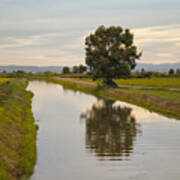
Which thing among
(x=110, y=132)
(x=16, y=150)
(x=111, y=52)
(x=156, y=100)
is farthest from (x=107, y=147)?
(x=111, y=52)

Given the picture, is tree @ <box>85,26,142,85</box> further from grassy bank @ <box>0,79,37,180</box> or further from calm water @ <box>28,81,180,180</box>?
grassy bank @ <box>0,79,37,180</box>

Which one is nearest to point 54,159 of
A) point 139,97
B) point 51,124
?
point 51,124

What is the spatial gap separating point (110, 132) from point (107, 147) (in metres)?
5.27

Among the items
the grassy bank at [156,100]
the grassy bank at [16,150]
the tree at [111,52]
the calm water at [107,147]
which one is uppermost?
the tree at [111,52]

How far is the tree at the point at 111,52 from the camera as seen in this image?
70.6 m

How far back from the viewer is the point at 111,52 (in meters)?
71.9

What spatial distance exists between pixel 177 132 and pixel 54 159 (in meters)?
12.4

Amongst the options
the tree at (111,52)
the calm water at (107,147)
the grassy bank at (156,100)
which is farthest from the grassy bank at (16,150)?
the tree at (111,52)

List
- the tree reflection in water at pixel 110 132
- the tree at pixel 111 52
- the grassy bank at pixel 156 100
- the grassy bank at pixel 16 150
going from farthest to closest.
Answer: the tree at pixel 111 52 → the grassy bank at pixel 156 100 → the tree reflection in water at pixel 110 132 → the grassy bank at pixel 16 150

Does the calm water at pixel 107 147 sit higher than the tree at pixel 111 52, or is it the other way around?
the tree at pixel 111 52

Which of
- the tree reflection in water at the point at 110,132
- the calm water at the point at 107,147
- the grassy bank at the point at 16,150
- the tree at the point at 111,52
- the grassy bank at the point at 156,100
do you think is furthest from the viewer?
the tree at the point at 111,52

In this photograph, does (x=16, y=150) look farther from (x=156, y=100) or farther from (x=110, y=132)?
(x=156, y=100)

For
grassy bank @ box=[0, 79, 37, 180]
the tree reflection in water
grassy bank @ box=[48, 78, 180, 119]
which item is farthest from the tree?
grassy bank @ box=[0, 79, 37, 180]

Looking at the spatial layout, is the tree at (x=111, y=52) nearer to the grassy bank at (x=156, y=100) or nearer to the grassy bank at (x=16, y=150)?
the grassy bank at (x=156, y=100)
